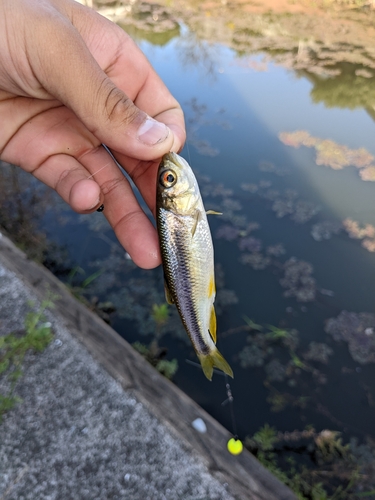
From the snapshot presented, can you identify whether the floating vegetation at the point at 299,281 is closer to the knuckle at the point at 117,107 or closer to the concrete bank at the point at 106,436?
the concrete bank at the point at 106,436

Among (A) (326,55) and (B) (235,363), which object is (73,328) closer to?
(B) (235,363)

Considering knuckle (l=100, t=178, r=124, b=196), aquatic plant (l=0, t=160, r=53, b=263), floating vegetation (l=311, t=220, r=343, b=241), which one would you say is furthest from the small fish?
floating vegetation (l=311, t=220, r=343, b=241)

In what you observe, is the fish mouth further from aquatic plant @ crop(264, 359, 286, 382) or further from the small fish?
aquatic plant @ crop(264, 359, 286, 382)

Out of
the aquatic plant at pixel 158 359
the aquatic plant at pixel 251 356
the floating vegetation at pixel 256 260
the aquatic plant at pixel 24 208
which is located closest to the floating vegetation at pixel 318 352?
the aquatic plant at pixel 251 356

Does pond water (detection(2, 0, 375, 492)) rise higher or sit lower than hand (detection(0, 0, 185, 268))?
lower

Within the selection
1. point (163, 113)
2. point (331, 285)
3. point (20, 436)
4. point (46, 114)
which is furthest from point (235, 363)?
point (46, 114)

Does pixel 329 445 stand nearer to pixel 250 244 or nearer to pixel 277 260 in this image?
pixel 277 260
